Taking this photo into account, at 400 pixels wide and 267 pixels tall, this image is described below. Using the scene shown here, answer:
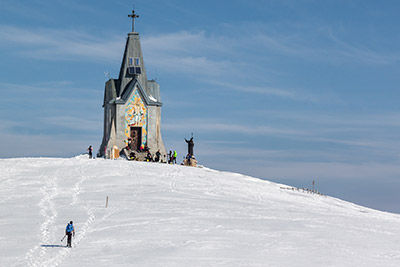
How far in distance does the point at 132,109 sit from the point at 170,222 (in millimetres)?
30757

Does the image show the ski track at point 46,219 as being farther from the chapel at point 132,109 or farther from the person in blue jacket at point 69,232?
the chapel at point 132,109

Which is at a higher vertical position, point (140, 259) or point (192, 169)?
point (192, 169)

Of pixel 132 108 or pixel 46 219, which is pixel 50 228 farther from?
pixel 132 108

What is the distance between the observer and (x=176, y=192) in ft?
125

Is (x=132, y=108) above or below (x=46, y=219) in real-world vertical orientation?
above

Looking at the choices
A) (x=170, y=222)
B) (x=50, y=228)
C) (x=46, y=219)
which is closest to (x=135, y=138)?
(x=46, y=219)

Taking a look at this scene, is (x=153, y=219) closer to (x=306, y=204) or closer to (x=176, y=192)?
(x=176, y=192)

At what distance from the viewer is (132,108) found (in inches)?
2302

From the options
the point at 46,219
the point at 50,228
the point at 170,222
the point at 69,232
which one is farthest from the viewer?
the point at 46,219

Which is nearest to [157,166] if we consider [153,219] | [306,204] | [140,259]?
[306,204]

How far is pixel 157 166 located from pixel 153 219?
18457 mm

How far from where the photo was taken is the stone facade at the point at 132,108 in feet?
190

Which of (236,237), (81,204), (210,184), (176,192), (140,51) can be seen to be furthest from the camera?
(140,51)

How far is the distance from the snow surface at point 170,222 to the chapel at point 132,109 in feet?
35.1
